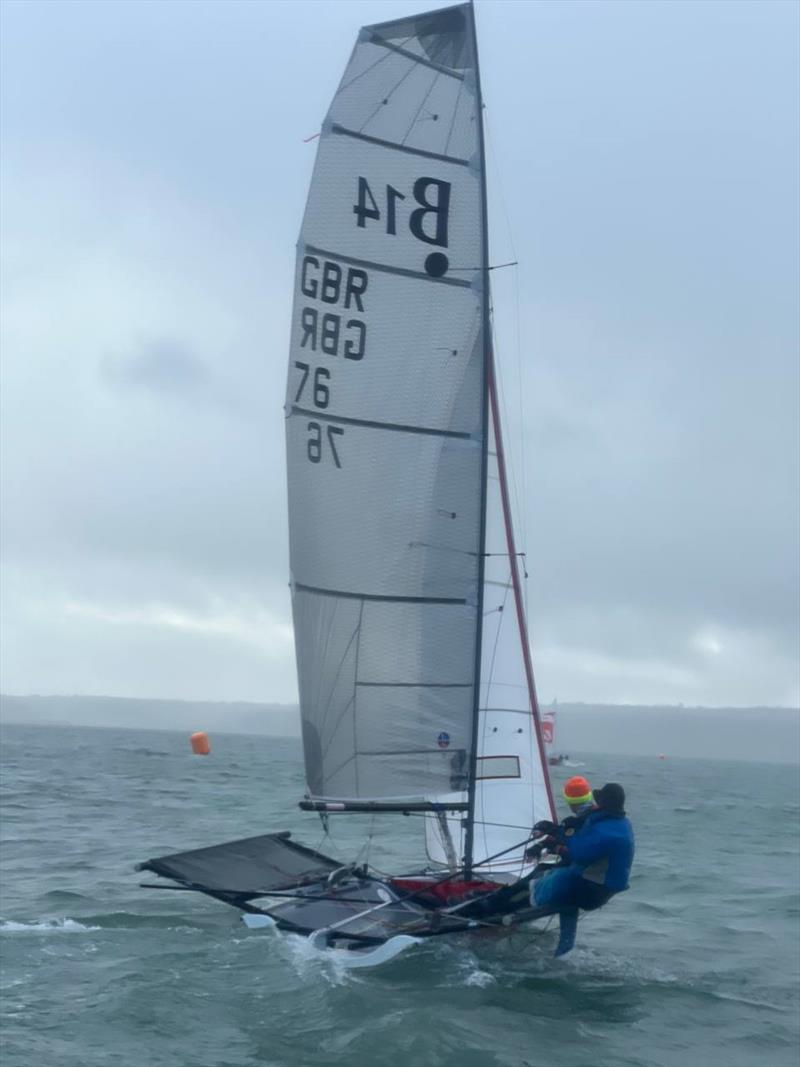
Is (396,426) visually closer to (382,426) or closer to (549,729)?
(382,426)

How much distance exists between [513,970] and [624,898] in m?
5.48

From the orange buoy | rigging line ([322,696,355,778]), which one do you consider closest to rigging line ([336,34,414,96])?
rigging line ([322,696,355,778])

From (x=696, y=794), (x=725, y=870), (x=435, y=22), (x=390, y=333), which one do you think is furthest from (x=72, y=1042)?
(x=696, y=794)

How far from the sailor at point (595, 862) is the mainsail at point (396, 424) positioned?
1372 millimetres

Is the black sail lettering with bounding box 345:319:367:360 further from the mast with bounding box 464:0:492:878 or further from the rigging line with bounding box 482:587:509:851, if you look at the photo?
the rigging line with bounding box 482:587:509:851

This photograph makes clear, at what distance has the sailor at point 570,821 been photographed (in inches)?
377

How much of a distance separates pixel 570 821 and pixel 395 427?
3.51 meters

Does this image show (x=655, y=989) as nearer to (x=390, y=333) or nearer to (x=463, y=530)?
(x=463, y=530)

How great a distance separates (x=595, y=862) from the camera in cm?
928

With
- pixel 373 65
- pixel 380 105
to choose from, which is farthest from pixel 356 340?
pixel 373 65

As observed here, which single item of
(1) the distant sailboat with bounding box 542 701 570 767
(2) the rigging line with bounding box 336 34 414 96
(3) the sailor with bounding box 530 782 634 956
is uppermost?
→ (2) the rigging line with bounding box 336 34 414 96

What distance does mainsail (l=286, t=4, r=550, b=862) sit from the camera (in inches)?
418

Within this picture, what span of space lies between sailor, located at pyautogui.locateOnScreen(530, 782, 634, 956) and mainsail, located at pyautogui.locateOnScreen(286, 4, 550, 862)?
1372 mm

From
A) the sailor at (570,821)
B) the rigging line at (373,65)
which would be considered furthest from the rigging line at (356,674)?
the rigging line at (373,65)
